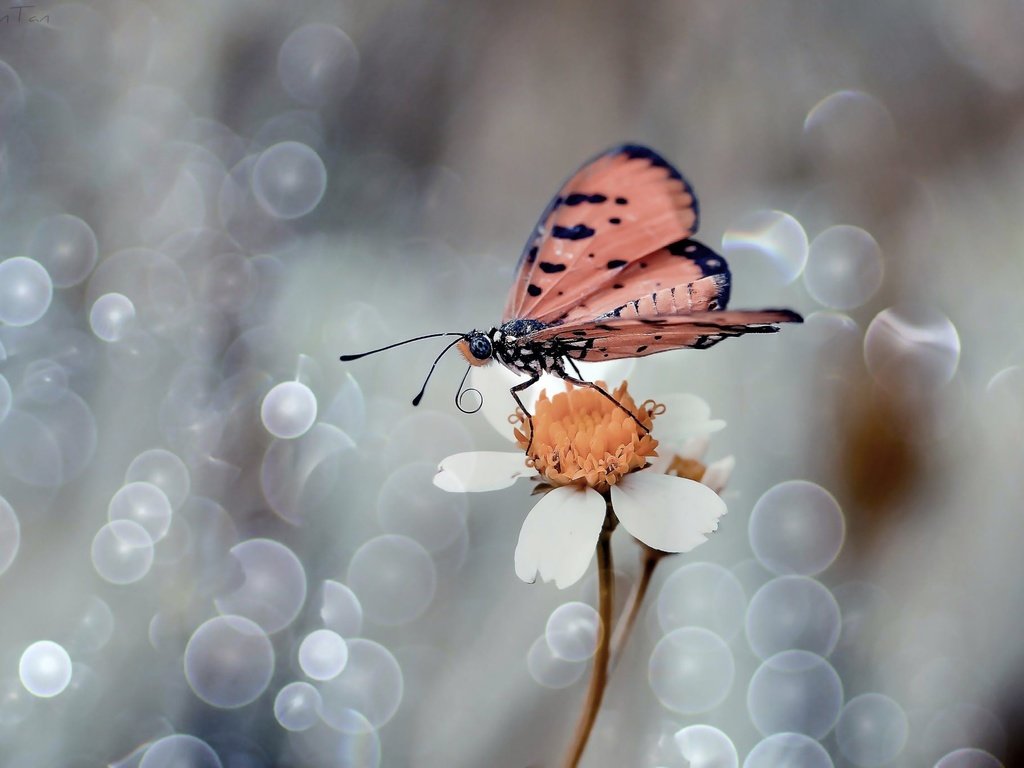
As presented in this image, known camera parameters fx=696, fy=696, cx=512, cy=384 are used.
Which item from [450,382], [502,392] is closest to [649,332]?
[502,392]

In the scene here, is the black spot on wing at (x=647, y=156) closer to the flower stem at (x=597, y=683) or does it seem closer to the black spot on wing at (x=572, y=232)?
the black spot on wing at (x=572, y=232)

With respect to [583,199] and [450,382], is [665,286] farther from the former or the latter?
[450,382]

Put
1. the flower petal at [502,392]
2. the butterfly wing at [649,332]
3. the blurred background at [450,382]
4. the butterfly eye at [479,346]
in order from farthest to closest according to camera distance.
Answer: the blurred background at [450,382]
the flower petal at [502,392]
the butterfly eye at [479,346]
the butterfly wing at [649,332]

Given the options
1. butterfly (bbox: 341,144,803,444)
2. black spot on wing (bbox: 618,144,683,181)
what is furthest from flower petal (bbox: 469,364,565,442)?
black spot on wing (bbox: 618,144,683,181)

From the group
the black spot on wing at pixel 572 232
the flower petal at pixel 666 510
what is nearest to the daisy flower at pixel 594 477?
the flower petal at pixel 666 510

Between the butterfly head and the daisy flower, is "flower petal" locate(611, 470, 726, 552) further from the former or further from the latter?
the butterfly head

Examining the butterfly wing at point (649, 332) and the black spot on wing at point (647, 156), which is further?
the black spot on wing at point (647, 156)

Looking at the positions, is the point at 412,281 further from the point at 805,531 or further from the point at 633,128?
the point at 805,531
